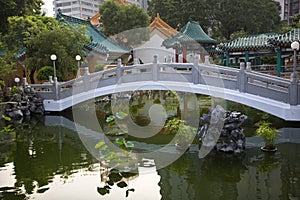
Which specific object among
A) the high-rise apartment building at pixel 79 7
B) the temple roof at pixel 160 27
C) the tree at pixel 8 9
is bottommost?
the tree at pixel 8 9

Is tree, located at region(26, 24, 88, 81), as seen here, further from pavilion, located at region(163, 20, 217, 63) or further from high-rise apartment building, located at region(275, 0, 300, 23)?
high-rise apartment building, located at region(275, 0, 300, 23)

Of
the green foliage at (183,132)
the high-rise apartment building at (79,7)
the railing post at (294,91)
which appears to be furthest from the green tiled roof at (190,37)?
the high-rise apartment building at (79,7)

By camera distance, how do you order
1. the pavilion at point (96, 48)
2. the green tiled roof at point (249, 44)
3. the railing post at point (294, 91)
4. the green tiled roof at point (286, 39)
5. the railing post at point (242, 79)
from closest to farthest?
the railing post at point (294, 91) → the railing post at point (242, 79) → the green tiled roof at point (286, 39) → the green tiled roof at point (249, 44) → the pavilion at point (96, 48)

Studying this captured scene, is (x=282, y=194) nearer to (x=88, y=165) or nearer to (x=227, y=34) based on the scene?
(x=88, y=165)

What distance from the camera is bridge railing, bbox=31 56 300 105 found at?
29.6 ft

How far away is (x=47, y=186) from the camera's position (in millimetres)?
6156

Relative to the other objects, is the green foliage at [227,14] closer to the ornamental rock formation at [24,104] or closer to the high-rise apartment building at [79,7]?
the ornamental rock formation at [24,104]

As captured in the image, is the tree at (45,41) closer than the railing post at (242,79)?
No

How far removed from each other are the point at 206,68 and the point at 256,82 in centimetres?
146

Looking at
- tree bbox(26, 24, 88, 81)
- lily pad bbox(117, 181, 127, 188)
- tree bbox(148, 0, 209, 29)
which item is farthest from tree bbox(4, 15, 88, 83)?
tree bbox(148, 0, 209, 29)

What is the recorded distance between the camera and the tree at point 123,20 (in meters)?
31.1

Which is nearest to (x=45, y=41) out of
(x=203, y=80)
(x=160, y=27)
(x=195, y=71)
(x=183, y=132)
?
(x=195, y=71)

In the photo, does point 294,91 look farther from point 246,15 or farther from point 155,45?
point 246,15

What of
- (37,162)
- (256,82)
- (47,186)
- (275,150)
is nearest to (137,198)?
(47,186)
